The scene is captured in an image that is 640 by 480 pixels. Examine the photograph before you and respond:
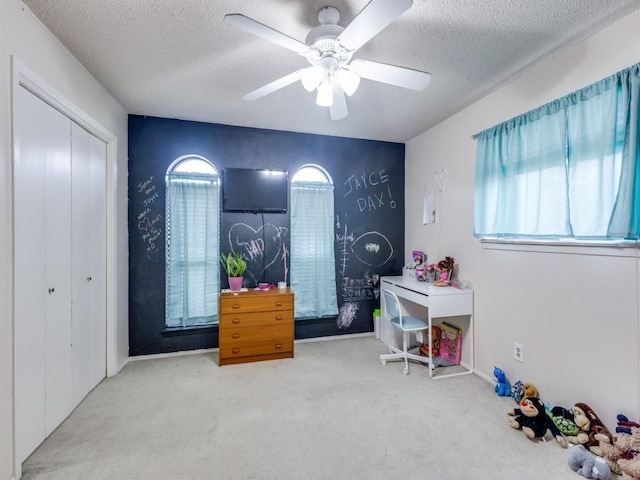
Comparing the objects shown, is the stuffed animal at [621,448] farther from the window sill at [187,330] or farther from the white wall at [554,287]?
the window sill at [187,330]

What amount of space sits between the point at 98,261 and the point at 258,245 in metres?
1.48

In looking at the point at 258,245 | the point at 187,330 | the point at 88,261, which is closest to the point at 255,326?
the point at 187,330

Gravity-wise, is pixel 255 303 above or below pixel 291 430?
above

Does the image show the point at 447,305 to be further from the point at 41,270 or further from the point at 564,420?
the point at 41,270

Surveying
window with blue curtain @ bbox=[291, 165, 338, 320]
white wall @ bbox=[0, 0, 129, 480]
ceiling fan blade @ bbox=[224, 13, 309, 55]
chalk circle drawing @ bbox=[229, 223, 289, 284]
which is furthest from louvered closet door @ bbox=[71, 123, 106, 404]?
window with blue curtain @ bbox=[291, 165, 338, 320]

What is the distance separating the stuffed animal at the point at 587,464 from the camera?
154 cm

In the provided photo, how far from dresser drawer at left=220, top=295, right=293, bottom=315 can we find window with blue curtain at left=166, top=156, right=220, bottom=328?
16.5 inches

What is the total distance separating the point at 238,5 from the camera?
161 centimetres

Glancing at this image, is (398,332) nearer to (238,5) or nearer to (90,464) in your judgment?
(90,464)

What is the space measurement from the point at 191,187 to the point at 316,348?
222 cm

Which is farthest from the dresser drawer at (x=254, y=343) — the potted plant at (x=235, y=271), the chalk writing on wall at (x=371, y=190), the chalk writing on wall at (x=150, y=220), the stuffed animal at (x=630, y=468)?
the stuffed animal at (x=630, y=468)

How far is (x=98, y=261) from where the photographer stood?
8.32ft

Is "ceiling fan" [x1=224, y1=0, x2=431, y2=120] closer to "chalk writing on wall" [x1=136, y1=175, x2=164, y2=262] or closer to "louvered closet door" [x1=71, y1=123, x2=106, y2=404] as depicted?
"louvered closet door" [x1=71, y1=123, x2=106, y2=404]

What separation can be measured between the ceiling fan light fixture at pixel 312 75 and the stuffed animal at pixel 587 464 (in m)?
2.49
